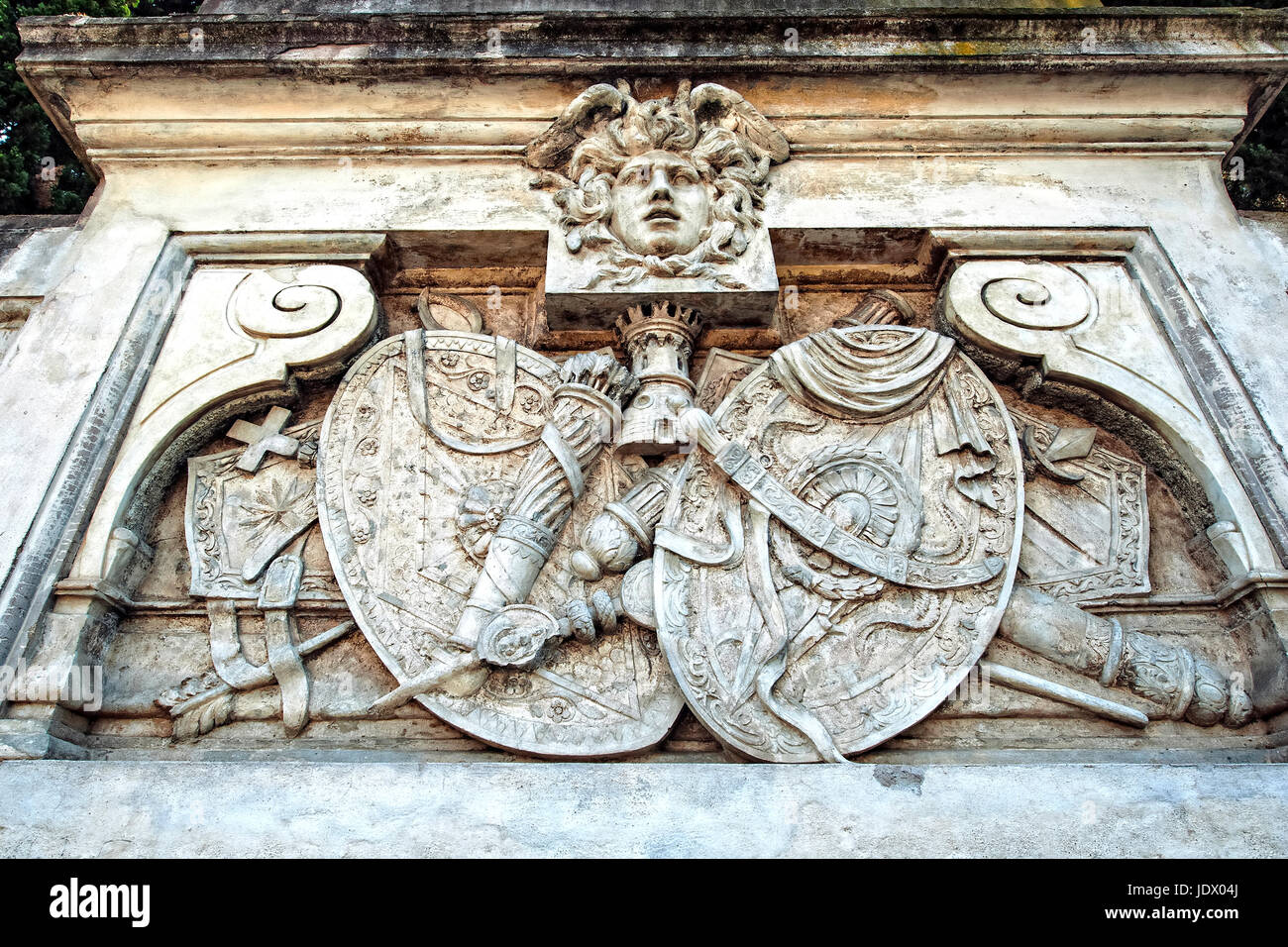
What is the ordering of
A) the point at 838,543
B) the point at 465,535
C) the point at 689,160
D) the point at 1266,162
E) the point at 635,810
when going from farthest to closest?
the point at 1266,162 < the point at 689,160 < the point at 465,535 < the point at 838,543 < the point at 635,810

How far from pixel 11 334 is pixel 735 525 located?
10.0 feet

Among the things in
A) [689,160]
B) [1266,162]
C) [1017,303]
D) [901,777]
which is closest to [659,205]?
[689,160]

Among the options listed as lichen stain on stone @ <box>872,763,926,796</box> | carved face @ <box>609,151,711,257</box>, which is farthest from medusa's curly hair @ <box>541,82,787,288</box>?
lichen stain on stone @ <box>872,763,926,796</box>

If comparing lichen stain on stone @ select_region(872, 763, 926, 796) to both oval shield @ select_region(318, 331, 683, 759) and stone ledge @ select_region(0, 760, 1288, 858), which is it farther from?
oval shield @ select_region(318, 331, 683, 759)

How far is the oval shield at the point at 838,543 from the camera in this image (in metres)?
3.39

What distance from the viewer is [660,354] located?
413cm

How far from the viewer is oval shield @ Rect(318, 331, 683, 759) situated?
345cm

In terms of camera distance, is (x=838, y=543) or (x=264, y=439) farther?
(x=264, y=439)

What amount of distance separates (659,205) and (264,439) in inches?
72.3

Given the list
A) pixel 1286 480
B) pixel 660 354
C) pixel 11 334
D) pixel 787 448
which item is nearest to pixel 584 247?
pixel 660 354

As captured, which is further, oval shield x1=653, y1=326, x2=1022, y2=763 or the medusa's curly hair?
the medusa's curly hair

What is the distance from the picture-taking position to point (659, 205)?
14.0ft

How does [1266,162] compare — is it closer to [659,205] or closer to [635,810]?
[659,205]

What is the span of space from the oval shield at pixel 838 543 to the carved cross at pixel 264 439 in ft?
5.07
